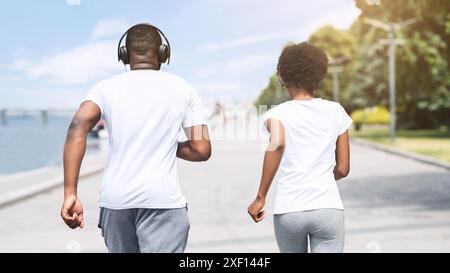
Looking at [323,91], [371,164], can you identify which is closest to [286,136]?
[371,164]

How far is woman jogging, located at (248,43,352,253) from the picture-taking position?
3018mm

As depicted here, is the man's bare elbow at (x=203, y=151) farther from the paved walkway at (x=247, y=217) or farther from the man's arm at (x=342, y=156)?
the paved walkway at (x=247, y=217)

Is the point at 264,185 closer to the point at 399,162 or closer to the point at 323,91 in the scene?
the point at 399,162

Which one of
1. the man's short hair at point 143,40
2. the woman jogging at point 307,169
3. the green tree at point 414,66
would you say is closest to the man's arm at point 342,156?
the woman jogging at point 307,169

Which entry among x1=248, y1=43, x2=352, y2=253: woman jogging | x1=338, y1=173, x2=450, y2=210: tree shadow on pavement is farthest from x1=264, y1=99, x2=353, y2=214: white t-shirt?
x1=338, y1=173, x2=450, y2=210: tree shadow on pavement

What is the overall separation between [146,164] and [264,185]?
55cm

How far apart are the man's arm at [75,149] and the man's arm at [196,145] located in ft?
1.13

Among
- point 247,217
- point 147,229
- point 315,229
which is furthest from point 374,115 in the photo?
point 147,229

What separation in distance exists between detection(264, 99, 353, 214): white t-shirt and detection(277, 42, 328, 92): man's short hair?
123mm

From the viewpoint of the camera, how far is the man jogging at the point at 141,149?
2.85 meters

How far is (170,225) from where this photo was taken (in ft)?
9.57

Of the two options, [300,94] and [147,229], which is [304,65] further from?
[147,229]

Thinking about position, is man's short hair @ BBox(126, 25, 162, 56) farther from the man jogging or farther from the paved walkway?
the paved walkway

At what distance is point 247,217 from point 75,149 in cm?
→ 671
